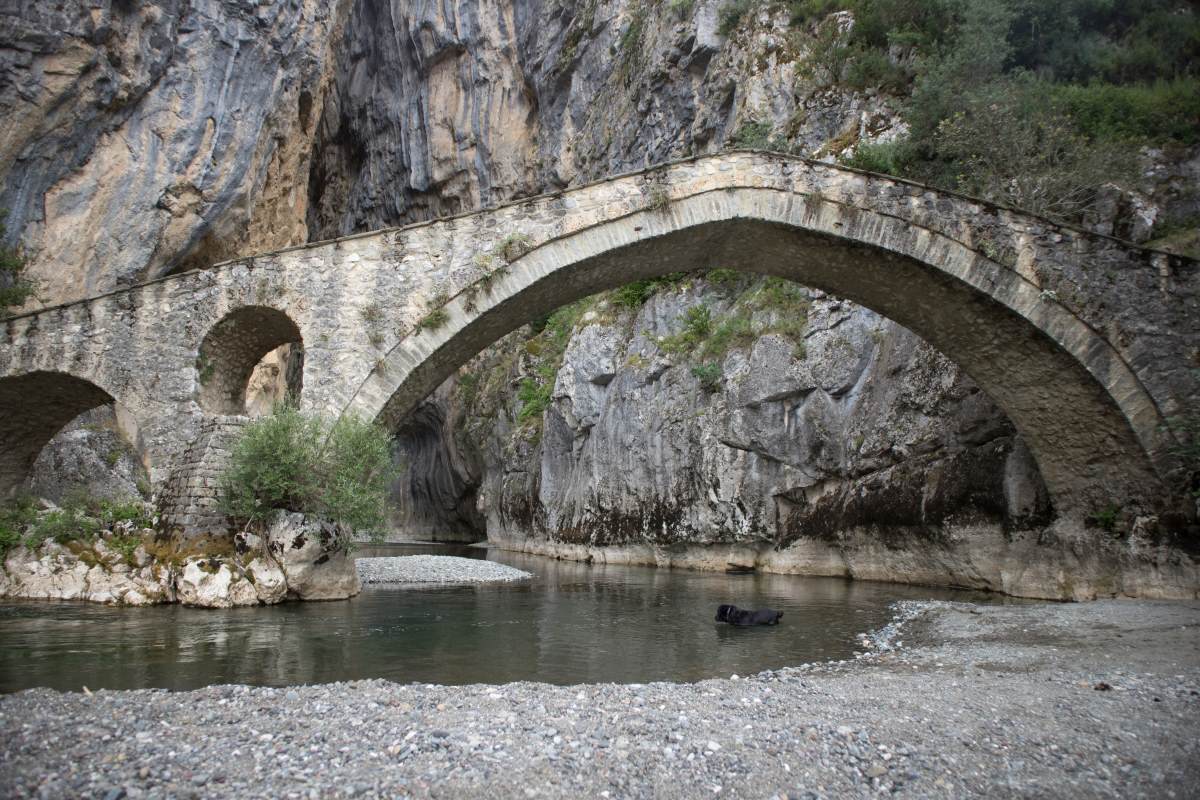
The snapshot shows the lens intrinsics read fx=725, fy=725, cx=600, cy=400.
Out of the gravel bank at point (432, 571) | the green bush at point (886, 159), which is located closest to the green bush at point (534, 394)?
the gravel bank at point (432, 571)

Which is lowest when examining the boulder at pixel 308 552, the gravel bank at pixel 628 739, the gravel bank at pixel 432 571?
the gravel bank at pixel 432 571

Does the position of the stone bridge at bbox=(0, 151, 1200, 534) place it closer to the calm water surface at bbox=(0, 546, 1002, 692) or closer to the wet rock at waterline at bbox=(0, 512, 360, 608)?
the wet rock at waterline at bbox=(0, 512, 360, 608)

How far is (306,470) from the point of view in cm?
866

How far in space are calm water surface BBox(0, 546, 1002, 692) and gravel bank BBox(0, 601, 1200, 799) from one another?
0.84m

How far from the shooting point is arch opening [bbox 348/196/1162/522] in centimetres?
944

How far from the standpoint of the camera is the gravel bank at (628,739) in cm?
298

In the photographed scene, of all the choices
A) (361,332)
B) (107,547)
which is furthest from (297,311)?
(107,547)

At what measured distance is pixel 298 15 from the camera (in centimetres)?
1730

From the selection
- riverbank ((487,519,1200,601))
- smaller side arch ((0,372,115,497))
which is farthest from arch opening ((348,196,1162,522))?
smaller side arch ((0,372,115,497))

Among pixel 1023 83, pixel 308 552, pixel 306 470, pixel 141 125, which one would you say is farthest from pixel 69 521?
pixel 1023 83

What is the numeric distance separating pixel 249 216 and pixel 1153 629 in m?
18.9

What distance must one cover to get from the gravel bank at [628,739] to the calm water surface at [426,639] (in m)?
0.84

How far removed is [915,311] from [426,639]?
318 inches

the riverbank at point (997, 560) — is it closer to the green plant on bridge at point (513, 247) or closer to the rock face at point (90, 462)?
the green plant on bridge at point (513, 247)
